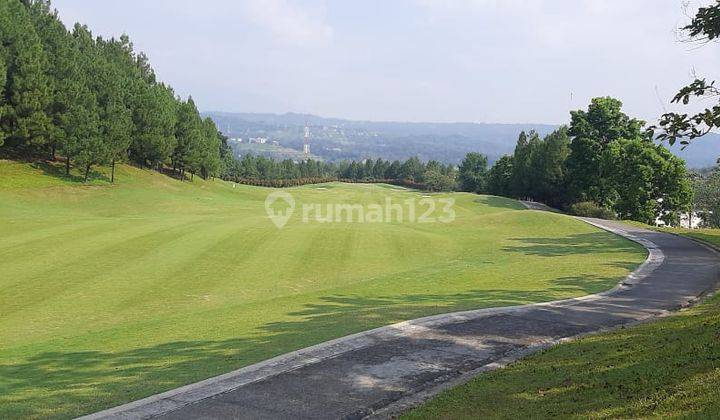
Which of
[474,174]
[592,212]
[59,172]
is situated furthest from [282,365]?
[474,174]

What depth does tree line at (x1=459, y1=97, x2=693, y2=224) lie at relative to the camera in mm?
56094

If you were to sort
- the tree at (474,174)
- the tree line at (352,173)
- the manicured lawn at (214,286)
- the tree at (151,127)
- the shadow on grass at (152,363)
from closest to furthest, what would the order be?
the shadow on grass at (152,363)
the manicured lawn at (214,286)
the tree at (151,127)
the tree at (474,174)
the tree line at (352,173)

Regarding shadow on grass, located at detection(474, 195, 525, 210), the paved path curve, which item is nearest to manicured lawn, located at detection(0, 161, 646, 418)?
the paved path curve

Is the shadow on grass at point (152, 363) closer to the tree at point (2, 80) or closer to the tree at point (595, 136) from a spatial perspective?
the tree at point (2, 80)

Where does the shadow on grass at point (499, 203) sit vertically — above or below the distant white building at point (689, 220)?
above

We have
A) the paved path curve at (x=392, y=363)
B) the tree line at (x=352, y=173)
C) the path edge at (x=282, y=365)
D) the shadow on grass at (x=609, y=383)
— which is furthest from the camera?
the tree line at (x=352, y=173)

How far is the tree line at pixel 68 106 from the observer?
163 feet

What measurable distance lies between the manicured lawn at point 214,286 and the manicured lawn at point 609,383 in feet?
13.8

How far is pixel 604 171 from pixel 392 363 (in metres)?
56.7

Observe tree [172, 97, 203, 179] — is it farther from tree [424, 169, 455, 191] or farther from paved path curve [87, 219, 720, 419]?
tree [424, 169, 455, 191]

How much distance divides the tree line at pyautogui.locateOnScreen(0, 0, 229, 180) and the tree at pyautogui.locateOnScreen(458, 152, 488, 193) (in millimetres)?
72258

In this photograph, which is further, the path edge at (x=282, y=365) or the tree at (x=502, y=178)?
the tree at (x=502, y=178)

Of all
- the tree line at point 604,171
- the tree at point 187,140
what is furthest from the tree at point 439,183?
the tree at point 187,140

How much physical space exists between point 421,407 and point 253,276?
13.2m
